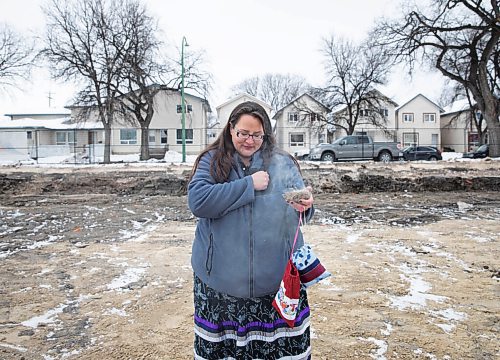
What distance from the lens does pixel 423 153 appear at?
2677 centimetres

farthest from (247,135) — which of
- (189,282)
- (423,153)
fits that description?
(423,153)

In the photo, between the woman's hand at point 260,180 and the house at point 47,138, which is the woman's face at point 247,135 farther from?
the house at point 47,138

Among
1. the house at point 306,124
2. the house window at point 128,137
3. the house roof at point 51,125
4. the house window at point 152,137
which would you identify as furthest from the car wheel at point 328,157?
the house roof at point 51,125

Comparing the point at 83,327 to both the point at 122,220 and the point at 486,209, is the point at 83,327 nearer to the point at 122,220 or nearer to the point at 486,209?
the point at 122,220

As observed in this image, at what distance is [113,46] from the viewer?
94.4ft

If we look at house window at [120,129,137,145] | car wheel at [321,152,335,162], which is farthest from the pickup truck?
house window at [120,129,137,145]

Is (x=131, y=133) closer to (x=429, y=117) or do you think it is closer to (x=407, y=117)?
(x=407, y=117)

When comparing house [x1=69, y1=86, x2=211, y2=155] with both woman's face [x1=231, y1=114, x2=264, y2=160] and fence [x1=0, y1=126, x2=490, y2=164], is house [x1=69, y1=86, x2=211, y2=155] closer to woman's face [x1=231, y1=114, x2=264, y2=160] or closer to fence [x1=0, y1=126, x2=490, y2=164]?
fence [x1=0, y1=126, x2=490, y2=164]

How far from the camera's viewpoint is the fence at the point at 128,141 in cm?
3231

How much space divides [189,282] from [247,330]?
8.32 ft

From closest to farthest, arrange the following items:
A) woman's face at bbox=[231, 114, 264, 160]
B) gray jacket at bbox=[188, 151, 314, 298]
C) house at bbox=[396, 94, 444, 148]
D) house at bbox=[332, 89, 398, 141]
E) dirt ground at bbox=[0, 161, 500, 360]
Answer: gray jacket at bbox=[188, 151, 314, 298] < woman's face at bbox=[231, 114, 264, 160] < dirt ground at bbox=[0, 161, 500, 360] < house at bbox=[332, 89, 398, 141] < house at bbox=[396, 94, 444, 148]

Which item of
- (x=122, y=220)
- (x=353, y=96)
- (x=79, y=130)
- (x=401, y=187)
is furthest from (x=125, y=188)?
(x=353, y=96)

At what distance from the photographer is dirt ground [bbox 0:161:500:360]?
2926mm

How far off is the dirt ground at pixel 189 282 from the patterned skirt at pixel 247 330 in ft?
3.10
